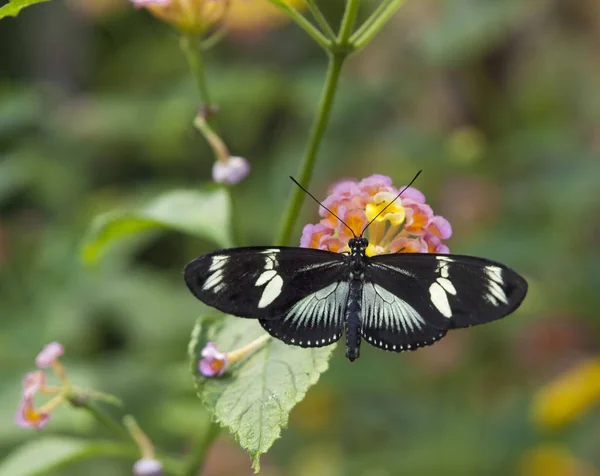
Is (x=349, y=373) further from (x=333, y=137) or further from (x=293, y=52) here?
(x=293, y=52)

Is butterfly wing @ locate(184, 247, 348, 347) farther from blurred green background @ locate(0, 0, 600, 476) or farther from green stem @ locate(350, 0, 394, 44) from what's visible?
blurred green background @ locate(0, 0, 600, 476)

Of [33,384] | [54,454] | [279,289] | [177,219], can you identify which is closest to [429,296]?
[279,289]

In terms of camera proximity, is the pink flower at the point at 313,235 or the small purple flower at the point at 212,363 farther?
the pink flower at the point at 313,235

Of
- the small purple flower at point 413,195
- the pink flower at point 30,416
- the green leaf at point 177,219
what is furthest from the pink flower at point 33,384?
the small purple flower at point 413,195

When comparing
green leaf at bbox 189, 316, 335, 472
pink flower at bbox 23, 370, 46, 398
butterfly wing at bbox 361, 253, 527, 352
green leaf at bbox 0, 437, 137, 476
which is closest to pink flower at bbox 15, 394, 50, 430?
pink flower at bbox 23, 370, 46, 398

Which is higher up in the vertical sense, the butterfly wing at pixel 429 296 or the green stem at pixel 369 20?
the green stem at pixel 369 20

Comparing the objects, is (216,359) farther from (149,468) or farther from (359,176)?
(359,176)

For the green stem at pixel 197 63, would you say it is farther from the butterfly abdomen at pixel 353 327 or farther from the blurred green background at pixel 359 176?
the blurred green background at pixel 359 176

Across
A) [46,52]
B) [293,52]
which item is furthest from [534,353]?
[46,52]
